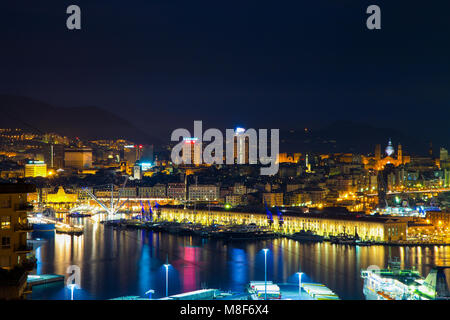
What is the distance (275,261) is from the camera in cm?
1010

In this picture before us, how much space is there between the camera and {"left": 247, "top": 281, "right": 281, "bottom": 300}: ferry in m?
6.04

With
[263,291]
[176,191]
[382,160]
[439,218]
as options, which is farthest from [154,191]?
[263,291]

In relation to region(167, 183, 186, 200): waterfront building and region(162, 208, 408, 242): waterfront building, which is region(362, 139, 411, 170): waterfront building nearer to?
region(167, 183, 186, 200): waterfront building

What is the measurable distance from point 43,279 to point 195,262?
2.97m

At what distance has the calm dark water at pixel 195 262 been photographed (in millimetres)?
7730

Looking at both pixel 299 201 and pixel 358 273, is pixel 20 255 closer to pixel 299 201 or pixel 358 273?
pixel 358 273

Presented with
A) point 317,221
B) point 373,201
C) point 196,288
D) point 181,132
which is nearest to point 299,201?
point 373,201

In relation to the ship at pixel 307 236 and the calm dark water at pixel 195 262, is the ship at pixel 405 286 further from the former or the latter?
the ship at pixel 307 236

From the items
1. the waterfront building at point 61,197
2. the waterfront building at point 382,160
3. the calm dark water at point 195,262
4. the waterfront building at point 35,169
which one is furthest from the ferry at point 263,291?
the waterfront building at point 382,160

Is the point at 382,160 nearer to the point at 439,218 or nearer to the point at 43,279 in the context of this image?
the point at 439,218

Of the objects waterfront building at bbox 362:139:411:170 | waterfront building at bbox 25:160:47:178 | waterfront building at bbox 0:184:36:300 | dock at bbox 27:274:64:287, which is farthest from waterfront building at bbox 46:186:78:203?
waterfront building at bbox 0:184:36:300

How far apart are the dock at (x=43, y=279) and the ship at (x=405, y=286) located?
3.99m

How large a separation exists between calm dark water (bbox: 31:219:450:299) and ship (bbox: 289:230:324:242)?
1.31ft

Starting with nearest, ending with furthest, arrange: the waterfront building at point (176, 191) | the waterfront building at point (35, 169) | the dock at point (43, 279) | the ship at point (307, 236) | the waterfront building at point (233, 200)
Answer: the dock at point (43, 279) < the ship at point (307, 236) < the waterfront building at point (233, 200) < the waterfront building at point (176, 191) < the waterfront building at point (35, 169)
